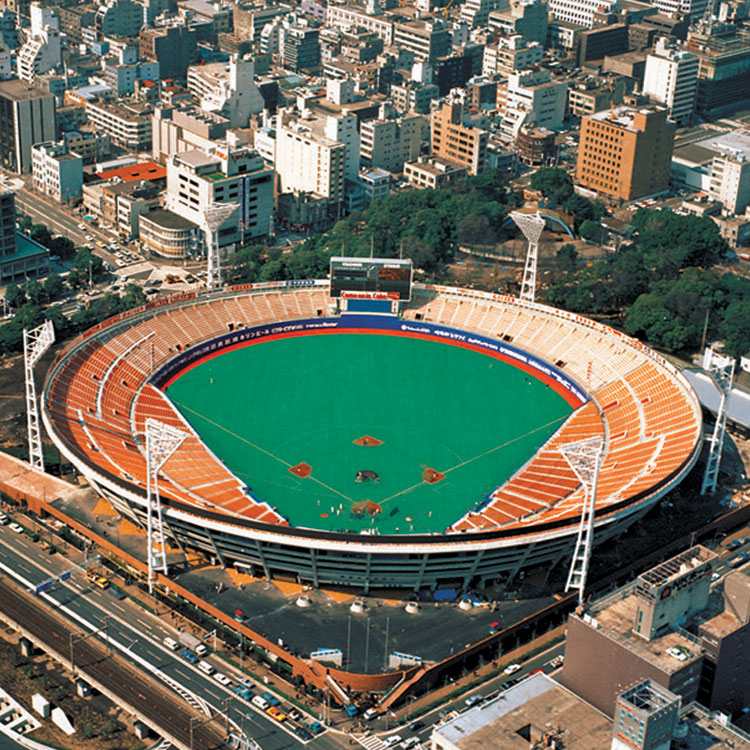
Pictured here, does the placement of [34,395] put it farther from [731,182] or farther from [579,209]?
[731,182]

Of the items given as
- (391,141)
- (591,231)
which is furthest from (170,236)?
(591,231)

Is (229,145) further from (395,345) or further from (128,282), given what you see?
(395,345)

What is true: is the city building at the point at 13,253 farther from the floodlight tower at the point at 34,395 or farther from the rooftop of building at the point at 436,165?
the rooftop of building at the point at 436,165

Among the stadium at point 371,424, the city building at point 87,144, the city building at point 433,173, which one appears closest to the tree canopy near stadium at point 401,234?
the city building at point 433,173

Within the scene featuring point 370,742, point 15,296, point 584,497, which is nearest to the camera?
point 370,742

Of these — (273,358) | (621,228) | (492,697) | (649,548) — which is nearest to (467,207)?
(621,228)

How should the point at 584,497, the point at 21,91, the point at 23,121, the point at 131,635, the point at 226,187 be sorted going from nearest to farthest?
the point at 131,635 → the point at 584,497 → the point at 226,187 → the point at 23,121 → the point at 21,91

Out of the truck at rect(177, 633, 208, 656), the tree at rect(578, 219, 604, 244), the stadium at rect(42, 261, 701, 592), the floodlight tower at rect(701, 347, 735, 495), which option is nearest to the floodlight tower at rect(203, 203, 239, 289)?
the stadium at rect(42, 261, 701, 592)

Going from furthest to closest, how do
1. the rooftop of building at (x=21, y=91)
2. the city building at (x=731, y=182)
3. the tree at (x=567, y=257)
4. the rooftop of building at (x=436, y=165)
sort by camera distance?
the rooftop of building at (x=436, y=165) < the rooftop of building at (x=21, y=91) < the city building at (x=731, y=182) < the tree at (x=567, y=257)
